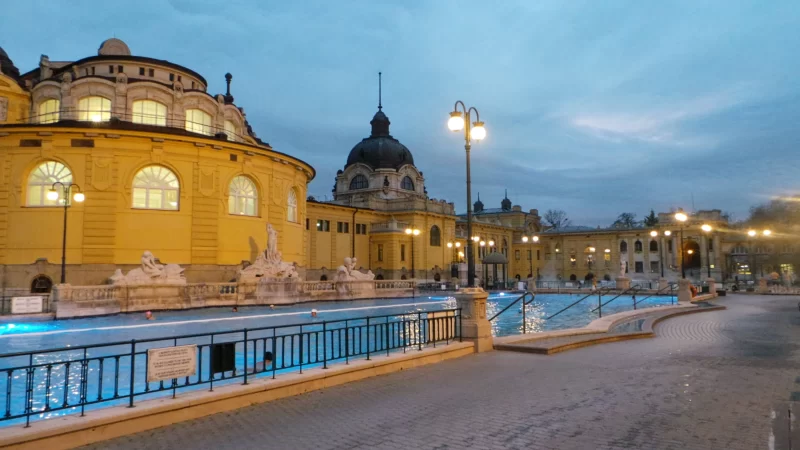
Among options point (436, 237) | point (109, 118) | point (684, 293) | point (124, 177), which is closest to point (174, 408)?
point (124, 177)

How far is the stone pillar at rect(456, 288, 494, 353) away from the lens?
12195mm

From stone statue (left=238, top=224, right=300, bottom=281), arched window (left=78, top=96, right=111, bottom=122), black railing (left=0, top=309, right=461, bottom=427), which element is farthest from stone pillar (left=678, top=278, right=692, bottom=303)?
arched window (left=78, top=96, right=111, bottom=122)

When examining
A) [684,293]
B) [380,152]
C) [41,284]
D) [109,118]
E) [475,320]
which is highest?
[380,152]

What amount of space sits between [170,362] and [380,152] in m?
58.9

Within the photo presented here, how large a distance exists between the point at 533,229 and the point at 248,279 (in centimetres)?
6528

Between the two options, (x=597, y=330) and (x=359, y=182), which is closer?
(x=597, y=330)

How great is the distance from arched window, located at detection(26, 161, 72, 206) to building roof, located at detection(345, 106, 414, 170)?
1514 inches

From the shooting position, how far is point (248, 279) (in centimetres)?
2992

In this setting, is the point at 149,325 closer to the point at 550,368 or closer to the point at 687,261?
the point at 550,368

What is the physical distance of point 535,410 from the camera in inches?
278

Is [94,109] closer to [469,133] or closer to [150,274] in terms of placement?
[150,274]

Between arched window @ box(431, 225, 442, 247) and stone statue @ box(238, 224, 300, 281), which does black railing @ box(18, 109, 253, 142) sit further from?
arched window @ box(431, 225, 442, 247)

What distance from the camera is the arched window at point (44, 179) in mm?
29203

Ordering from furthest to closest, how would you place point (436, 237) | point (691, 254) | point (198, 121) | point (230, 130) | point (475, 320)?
point (691, 254) < point (436, 237) < point (230, 130) < point (198, 121) < point (475, 320)
